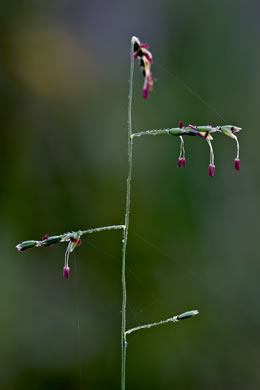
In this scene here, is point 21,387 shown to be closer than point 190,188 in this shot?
Yes

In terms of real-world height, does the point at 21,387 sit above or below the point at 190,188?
below

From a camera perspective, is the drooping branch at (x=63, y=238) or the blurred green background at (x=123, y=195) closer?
the drooping branch at (x=63, y=238)

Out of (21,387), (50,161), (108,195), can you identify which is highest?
(50,161)

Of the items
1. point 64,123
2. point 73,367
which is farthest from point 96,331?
point 64,123

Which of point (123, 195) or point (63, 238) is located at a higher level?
point (123, 195)

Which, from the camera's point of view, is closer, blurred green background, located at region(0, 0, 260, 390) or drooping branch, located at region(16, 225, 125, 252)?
drooping branch, located at region(16, 225, 125, 252)

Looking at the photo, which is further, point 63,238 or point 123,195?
point 123,195

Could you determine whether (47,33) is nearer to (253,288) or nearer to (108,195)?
(108,195)
